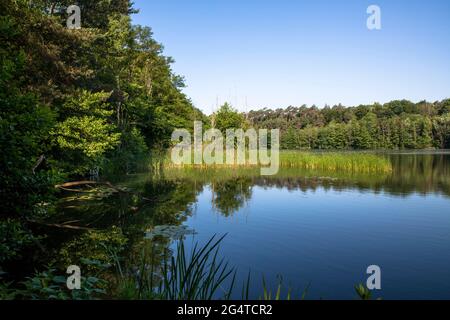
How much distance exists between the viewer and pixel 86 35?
47.0 ft

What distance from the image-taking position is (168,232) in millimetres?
9062

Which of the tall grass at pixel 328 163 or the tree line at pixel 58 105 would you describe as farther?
the tall grass at pixel 328 163

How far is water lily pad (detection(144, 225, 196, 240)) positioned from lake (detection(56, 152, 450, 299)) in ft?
0.80

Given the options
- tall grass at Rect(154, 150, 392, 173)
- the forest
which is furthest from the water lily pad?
the forest

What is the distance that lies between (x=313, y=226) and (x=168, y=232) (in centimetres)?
435

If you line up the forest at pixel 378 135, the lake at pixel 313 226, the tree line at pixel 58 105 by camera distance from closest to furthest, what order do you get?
1. the tree line at pixel 58 105
2. the lake at pixel 313 226
3. the forest at pixel 378 135

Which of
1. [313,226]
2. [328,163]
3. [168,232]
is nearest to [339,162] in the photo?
[328,163]

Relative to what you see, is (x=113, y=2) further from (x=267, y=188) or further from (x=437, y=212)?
(x=437, y=212)

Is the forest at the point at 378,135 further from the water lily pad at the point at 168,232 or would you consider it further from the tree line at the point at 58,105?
the water lily pad at the point at 168,232

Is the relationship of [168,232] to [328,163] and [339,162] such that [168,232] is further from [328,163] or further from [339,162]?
[328,163]

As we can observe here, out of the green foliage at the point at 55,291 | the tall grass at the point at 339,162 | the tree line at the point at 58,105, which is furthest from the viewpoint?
the tall grass at the point at 339,162

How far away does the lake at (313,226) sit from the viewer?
6.30 m

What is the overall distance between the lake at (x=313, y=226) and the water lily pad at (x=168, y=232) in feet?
0.80

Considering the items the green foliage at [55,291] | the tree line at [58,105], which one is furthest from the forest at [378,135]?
the green foliage at [55,291]
